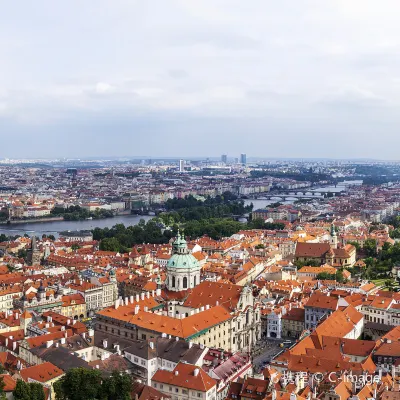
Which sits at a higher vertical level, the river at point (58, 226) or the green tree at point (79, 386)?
the green tree at point (79, 386)

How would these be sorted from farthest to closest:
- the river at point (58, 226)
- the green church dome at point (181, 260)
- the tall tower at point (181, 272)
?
the river at point (58, 226) < the green church dome at point (181, 260) < the tall tower at point (181, 272)

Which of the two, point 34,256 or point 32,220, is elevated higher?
point 34,256

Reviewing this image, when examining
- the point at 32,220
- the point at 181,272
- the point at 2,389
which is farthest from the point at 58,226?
the point at 2,389

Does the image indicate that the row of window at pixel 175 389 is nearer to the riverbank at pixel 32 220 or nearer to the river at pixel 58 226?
the river at pixel 58 226

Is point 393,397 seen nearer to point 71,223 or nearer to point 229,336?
point 229,336

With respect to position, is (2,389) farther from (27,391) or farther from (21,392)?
(27,391)

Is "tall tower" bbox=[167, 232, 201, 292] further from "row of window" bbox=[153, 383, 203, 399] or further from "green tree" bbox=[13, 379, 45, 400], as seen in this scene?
"green tree" bbox=[13, 379, 45, 400]

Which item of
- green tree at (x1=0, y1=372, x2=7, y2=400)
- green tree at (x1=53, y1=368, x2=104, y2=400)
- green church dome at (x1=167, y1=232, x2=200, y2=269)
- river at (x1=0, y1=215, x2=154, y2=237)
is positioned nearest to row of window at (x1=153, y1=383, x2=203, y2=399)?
green tree at (x1=53, y1=368, x2=104, y2=400)

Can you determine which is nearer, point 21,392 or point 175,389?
point 21,392

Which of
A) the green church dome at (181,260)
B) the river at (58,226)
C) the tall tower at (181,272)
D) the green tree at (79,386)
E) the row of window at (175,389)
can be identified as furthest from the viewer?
the river at (58,226)

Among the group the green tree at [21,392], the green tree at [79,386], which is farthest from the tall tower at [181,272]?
the green tree at [21,392]
